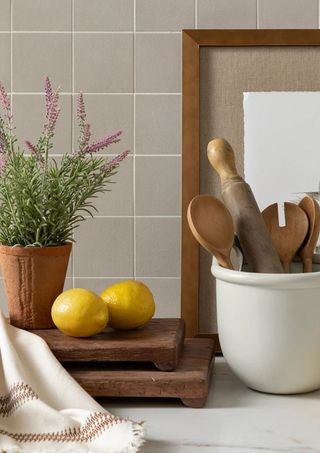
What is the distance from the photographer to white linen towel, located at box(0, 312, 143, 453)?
0.73 metres

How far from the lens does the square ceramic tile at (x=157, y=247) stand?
1.20 m

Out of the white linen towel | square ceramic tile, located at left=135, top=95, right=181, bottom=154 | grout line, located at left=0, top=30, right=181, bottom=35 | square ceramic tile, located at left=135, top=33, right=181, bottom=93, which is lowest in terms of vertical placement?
the white linen towel

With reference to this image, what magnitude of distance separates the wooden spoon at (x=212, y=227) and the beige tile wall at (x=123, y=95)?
28 cm

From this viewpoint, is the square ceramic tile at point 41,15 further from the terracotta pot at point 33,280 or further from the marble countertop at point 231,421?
the marble countertop at point 231,421

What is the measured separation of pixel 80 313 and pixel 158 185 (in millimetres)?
358

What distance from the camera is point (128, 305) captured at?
3.10ft

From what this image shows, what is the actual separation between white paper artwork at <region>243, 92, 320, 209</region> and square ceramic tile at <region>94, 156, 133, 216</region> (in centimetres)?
20

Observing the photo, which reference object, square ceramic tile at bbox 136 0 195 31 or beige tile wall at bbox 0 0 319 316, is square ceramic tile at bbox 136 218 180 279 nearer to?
beige tile wall at bbox 0 0 319 316

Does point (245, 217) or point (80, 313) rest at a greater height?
point (245, 217)

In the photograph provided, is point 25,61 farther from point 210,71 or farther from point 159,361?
point 159,361

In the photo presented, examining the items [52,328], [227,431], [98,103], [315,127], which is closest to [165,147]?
[98,103]

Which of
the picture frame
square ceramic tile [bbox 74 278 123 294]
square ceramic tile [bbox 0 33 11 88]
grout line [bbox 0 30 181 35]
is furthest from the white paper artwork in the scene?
square ceramic tile [bbox 0 33 11 88]

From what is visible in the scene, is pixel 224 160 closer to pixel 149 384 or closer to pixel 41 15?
pixel 149 384

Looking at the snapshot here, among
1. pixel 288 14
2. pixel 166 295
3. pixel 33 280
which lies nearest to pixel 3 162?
pixel 33 280
